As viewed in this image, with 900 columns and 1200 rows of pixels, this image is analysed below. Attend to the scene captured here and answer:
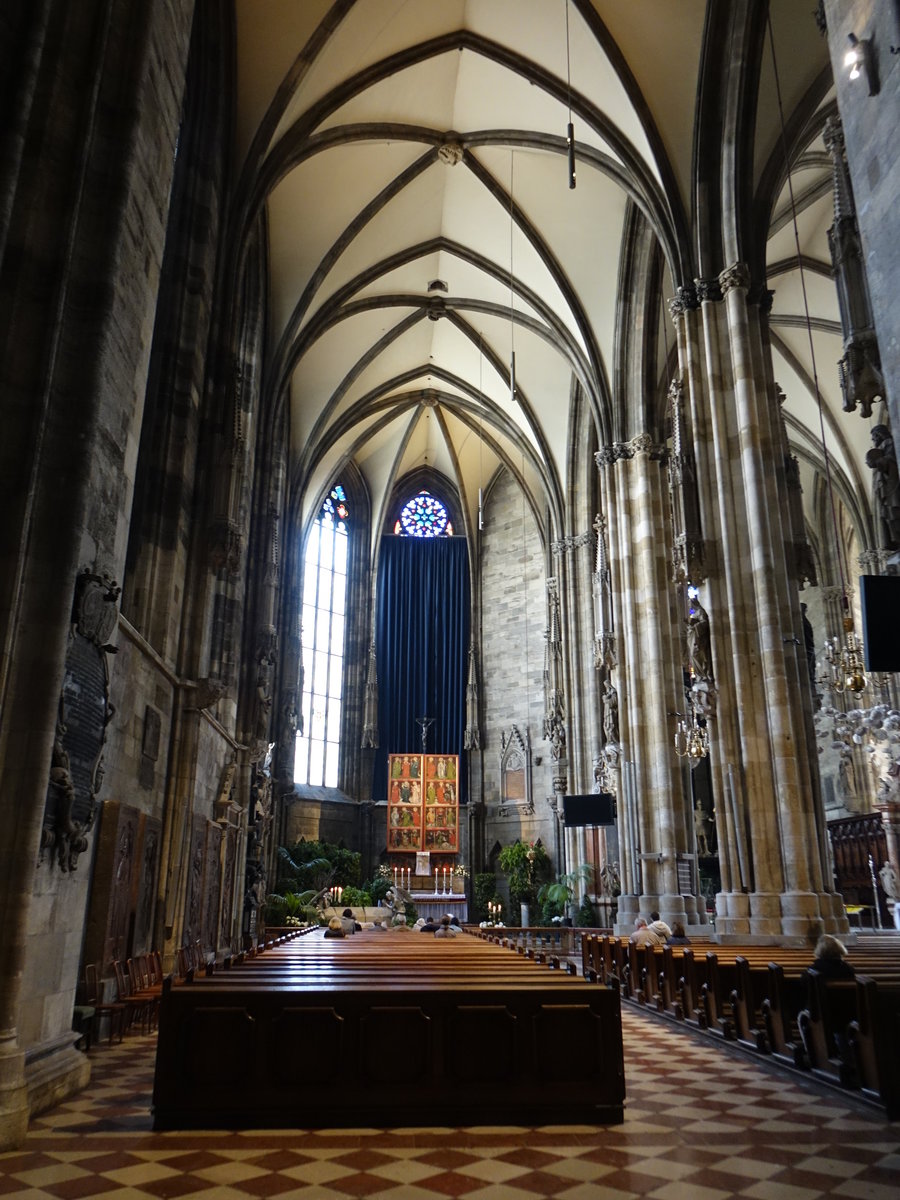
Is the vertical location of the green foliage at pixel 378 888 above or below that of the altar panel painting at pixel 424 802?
below

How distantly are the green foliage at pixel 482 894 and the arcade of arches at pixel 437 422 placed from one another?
1.19 m

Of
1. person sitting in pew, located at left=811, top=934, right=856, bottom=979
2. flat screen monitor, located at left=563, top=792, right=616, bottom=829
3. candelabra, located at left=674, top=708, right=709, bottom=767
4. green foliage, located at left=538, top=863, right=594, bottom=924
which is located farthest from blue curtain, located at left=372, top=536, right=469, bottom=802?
person sitting in pew, located at left=811, top=934, right=856, bottom=979

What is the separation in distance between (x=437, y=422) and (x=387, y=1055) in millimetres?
27535

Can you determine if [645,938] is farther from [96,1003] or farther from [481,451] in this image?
[481,451]

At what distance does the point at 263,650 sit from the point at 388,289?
10308 mm

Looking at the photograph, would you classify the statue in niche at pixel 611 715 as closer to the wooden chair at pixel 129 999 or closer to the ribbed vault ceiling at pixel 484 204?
the ribbed vault ceiling at pixel 484 204

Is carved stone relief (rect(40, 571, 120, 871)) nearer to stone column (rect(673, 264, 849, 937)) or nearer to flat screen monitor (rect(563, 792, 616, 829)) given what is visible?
stone column (rect(673, 264, 849, 937))

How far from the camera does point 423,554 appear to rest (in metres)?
32.7

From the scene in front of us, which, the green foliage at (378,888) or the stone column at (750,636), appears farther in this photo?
the green foliage at (378,888)

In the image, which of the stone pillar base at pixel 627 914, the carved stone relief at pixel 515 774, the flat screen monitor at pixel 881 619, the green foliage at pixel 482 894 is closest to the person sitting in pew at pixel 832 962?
the flat screen monitor at pixel 881 619

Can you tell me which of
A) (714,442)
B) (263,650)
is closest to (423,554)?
(263,650)

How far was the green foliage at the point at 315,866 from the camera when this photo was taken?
25375 mm

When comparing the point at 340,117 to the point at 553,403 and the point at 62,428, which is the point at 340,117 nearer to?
the point at 553,403

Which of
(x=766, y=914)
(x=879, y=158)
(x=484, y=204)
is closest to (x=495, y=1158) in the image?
(x=879, y=158)
